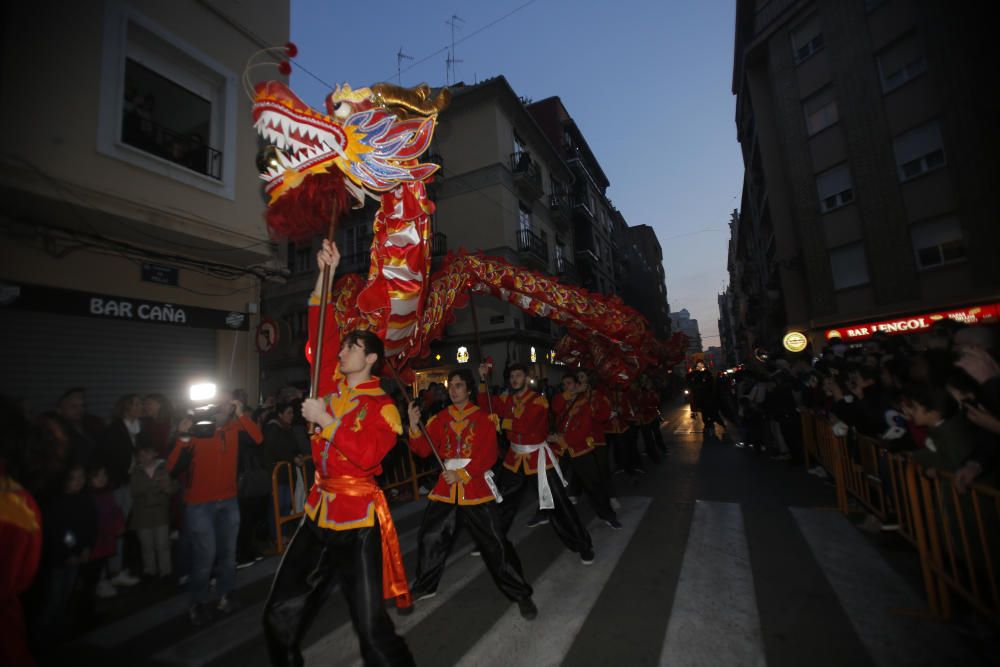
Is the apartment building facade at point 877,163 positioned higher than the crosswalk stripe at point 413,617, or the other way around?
the apartment building facade at point 877,163

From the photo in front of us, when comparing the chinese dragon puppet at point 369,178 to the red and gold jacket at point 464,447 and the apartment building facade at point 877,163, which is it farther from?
the apartment building facade at point 877,163

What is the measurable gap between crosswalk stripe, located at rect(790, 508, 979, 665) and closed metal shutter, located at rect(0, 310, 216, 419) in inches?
367

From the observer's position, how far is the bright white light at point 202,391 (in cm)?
379

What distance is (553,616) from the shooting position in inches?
137

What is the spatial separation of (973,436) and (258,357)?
34.5ft

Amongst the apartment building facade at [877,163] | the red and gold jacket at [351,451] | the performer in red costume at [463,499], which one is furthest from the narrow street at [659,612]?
the apartment building facade at [877,163]

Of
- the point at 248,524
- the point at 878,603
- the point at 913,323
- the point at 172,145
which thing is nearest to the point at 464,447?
the point at 248,524

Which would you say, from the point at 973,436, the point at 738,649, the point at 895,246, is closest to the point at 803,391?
the point at 973,436

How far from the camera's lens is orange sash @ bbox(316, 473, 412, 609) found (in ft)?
8.98

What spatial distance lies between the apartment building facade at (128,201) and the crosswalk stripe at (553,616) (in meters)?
7.26

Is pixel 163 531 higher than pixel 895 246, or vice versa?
pixel 895 246

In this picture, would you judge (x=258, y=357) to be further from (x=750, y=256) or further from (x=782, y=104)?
(x=750, y=256)

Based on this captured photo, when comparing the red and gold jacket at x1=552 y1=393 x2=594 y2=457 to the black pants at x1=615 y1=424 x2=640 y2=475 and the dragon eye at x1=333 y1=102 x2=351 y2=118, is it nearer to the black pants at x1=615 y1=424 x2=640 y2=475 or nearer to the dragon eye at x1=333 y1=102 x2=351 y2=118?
the black pants at x1=615 y1=424 x2=640 y2=475

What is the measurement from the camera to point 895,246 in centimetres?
1497
